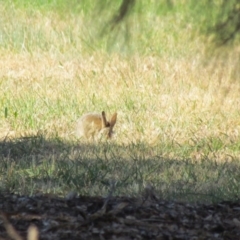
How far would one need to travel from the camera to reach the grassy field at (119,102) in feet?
18.2

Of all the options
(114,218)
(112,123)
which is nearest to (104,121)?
(112,123)

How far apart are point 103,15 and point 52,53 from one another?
779cm

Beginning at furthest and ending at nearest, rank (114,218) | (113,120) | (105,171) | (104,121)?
1. (113,120)
2. (104,121)
3. (105,171)
4. (114,218)

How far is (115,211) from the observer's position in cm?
496

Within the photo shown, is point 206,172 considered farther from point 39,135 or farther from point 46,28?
point 46,28

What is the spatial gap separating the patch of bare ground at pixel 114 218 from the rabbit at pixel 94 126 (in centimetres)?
409

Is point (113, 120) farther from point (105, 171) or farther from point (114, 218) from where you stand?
point (114, 218)

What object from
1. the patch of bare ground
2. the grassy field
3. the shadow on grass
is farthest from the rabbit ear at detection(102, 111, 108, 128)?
the patch of bare ground

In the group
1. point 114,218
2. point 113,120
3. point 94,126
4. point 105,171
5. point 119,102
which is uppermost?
point 119,102

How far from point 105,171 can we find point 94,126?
2149 millimetres

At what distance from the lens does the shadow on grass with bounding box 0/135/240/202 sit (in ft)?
22.0

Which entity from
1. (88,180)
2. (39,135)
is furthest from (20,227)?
(39,135)

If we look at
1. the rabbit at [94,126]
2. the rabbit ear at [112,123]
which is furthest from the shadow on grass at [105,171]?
the rabbit ear at [112,123]

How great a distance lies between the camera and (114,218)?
4910mm
